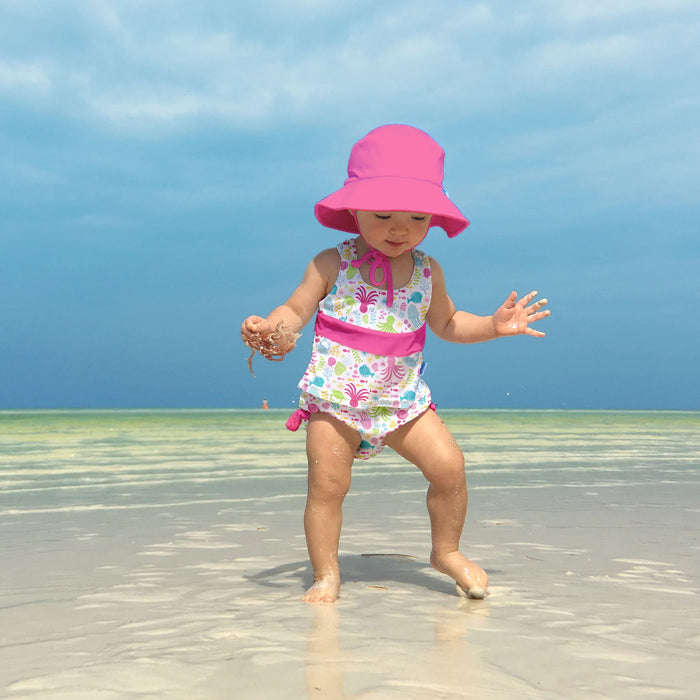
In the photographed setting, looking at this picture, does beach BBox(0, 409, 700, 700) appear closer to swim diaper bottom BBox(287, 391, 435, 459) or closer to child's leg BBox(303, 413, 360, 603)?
child's leg BBox(303, 413, 360, 603)

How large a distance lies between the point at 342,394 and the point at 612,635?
1303 millimetres

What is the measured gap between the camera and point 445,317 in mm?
3564

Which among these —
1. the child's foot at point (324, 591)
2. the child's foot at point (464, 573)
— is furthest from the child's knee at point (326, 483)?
the child's foot at point (464, 573)

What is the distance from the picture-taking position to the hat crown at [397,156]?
3.24 meters

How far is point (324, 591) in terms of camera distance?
2.90 meters

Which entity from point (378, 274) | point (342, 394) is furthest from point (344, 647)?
point (378, 274)

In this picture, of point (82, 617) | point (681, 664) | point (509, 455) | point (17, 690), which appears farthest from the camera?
point (509, 455)

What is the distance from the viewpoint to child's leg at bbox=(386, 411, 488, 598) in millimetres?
3174

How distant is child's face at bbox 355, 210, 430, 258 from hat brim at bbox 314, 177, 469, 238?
0.26ft

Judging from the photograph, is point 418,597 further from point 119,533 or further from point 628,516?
point 628,516

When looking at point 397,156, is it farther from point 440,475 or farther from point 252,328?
point 440,475

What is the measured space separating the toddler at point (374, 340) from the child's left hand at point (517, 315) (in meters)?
0.01

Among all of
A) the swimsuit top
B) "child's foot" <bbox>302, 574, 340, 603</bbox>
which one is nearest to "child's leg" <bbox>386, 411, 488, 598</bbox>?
the swimsuit top

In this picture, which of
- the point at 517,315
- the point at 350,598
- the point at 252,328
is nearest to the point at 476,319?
the point at 517,315
